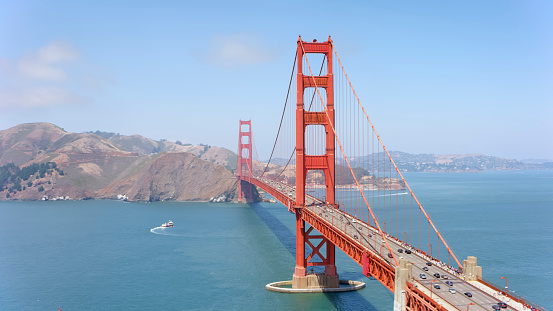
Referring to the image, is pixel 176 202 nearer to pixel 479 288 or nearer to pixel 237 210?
pixel 237 210

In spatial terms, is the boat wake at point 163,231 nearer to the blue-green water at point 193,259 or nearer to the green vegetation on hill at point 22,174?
the blue-green water at point 193,259

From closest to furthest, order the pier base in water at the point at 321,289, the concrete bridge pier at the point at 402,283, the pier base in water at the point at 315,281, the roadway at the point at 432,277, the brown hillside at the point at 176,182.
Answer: the roadway at the point at 432,277
the concrete bridge pier at the point at 402,283
the pier base in water at the point at 321,289
the pier base in water at the point at 315,281
the brown hillside at the point at 176,182

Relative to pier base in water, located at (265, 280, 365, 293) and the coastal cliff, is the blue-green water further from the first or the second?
the coastal cliff

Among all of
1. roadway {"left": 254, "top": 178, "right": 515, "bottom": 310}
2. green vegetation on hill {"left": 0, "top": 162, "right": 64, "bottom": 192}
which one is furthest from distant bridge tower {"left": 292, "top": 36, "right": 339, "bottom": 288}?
green vegetation on hill {"left": 0, "top": 162, "right": 64, "bottom": 192}

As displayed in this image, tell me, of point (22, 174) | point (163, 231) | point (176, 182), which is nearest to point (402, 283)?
point (163, 231)

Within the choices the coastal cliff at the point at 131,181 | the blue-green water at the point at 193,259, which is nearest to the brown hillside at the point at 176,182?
the coastal cliff at the point at 131,181

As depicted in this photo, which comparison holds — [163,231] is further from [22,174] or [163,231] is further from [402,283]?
[22,174]
